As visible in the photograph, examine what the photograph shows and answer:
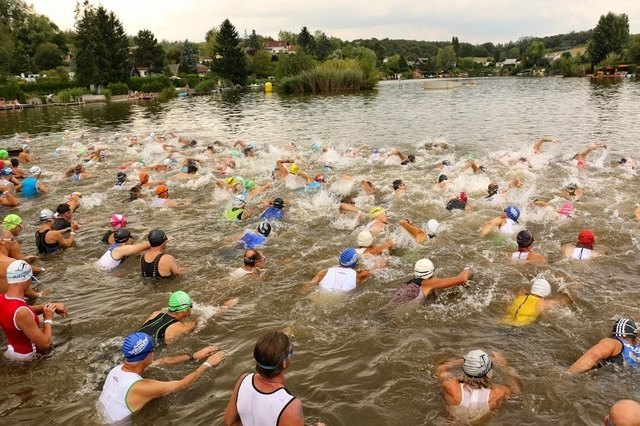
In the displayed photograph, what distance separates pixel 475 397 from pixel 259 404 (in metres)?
2.51

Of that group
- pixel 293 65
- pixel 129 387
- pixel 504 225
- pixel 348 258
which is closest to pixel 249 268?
pixel 348 258

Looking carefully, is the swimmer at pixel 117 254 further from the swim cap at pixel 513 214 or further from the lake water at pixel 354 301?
the swim cap at pixel 513 214

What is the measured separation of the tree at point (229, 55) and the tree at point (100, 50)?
16.4m

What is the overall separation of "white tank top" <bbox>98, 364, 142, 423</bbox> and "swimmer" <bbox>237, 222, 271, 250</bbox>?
5226 mm

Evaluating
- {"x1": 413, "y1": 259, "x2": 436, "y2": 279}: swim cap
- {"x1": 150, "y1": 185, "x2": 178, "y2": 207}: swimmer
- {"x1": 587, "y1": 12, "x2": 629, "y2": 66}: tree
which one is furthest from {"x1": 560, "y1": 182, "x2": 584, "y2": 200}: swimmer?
{"x1": 587, "y1": 12, "x2": 629, "y2": 66}: tree

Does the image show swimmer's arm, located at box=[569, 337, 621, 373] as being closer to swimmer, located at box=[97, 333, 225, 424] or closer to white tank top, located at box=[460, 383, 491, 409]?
white tank top, located at box=[460, 383, 491, 409]

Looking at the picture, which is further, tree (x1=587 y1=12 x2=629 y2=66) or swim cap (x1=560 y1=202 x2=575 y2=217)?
tree (x1=587 y1=12 x2=629 y2=66)

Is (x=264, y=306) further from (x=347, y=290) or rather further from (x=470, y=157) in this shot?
(x=470, y=157)

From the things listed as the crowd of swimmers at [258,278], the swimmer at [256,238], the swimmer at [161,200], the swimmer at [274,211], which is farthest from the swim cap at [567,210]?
the swimmer at [161,200]

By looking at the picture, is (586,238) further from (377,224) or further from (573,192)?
(573,192)

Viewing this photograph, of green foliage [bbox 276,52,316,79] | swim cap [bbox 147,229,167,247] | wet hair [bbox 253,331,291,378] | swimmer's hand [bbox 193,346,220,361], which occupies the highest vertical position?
green foliage [bbox 276,52,316,79]

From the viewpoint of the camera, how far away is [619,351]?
5402 mm

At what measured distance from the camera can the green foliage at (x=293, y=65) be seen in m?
69.1

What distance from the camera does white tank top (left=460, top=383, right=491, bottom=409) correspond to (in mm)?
4770
